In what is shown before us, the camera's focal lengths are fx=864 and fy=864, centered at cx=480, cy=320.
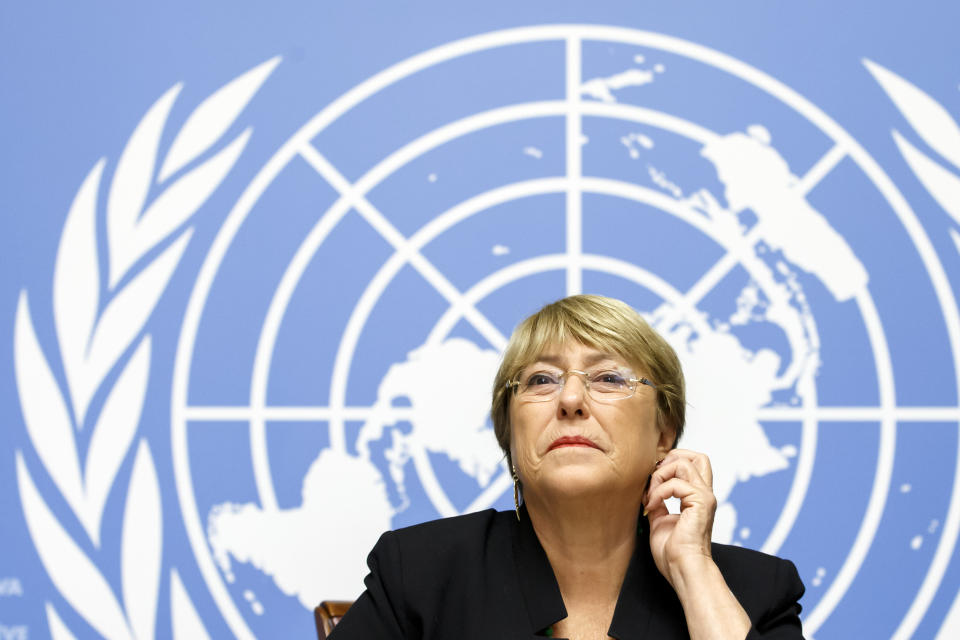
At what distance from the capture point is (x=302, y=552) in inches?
82.7

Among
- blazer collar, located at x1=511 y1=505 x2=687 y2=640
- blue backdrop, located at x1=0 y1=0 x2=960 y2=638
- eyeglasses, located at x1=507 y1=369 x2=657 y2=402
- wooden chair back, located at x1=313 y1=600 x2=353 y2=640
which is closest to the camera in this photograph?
blazer collar, located at x1=511 y1=505 x2=687 y2=640

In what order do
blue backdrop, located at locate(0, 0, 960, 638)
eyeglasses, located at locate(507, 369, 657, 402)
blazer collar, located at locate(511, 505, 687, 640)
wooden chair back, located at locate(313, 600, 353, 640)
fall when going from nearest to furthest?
blazer collar, located at locate(511, 505, 687, 640)
eyeglasses, located at locate(507, 369, 657, 402)
wooden chair back, located at locate(313, 600, 353, 640)
blue backdrop, located at locate(0, 0, 960, 638)

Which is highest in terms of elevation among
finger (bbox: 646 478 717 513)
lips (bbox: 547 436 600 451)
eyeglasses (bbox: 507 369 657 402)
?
eyeglasses (bbox: 507 369 657 402)

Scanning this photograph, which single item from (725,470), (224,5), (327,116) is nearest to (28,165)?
(224,5)

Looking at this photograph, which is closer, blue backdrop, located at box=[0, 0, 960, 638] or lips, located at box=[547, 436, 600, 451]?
lips, located at box=[547, 436, 600, 451]

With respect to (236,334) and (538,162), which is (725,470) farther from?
(236,334)

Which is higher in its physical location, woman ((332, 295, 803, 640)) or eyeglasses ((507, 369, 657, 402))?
eyeglasses ((507, 369, 657, 402))

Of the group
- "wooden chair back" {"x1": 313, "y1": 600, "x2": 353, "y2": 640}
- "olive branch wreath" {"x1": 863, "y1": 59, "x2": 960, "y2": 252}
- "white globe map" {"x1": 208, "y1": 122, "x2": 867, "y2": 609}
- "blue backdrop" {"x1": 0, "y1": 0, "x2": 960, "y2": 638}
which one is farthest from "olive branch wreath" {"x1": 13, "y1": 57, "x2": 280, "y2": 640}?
"olive branch wreath" {"x1": 863, "y1": 59, "x2": 960, "y2": 252}

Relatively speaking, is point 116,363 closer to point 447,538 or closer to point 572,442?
point 447,538

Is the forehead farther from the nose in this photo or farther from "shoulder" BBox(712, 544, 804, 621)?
"shoulder" BBox(712, 544, 804, 621)

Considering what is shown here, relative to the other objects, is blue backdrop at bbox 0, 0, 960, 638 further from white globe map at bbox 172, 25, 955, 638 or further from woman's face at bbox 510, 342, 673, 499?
woman's face at bbox 510, 342, 673, 499

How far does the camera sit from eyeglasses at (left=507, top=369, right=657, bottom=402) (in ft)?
4.91

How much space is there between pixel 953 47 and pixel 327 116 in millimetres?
1585

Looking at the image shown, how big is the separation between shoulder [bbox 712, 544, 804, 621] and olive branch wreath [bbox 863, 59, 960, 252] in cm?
108
